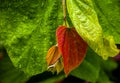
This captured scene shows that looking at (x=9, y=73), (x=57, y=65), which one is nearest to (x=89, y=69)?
(x=9, y=73)

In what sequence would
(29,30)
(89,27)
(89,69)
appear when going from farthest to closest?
(89,69) → (29,30) → (89,27)

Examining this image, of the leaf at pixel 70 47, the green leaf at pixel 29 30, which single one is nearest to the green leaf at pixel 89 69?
the green leaf at pixel 29 30

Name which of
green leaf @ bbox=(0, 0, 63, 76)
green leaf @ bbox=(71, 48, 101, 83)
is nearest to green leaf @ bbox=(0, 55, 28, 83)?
green leaf @ bbox=(71, 48, 101, 83)

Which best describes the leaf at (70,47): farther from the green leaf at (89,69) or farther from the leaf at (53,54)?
the green leaf at (89,69)

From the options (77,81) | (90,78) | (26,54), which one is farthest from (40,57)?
(77,81)

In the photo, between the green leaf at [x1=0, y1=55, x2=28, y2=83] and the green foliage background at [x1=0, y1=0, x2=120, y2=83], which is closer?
the green foliage background at [x1=0, y1=0, x2=120, y2=83]

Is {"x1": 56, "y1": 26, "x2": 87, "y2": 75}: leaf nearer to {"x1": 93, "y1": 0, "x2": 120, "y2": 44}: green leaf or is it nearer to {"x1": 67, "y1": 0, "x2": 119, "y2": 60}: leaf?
{"x1": 67, "y1": 0, "x2": 119, "y2": 60}: leaf

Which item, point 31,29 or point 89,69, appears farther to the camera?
point 89,69

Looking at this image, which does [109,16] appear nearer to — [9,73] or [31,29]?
[31,29]
